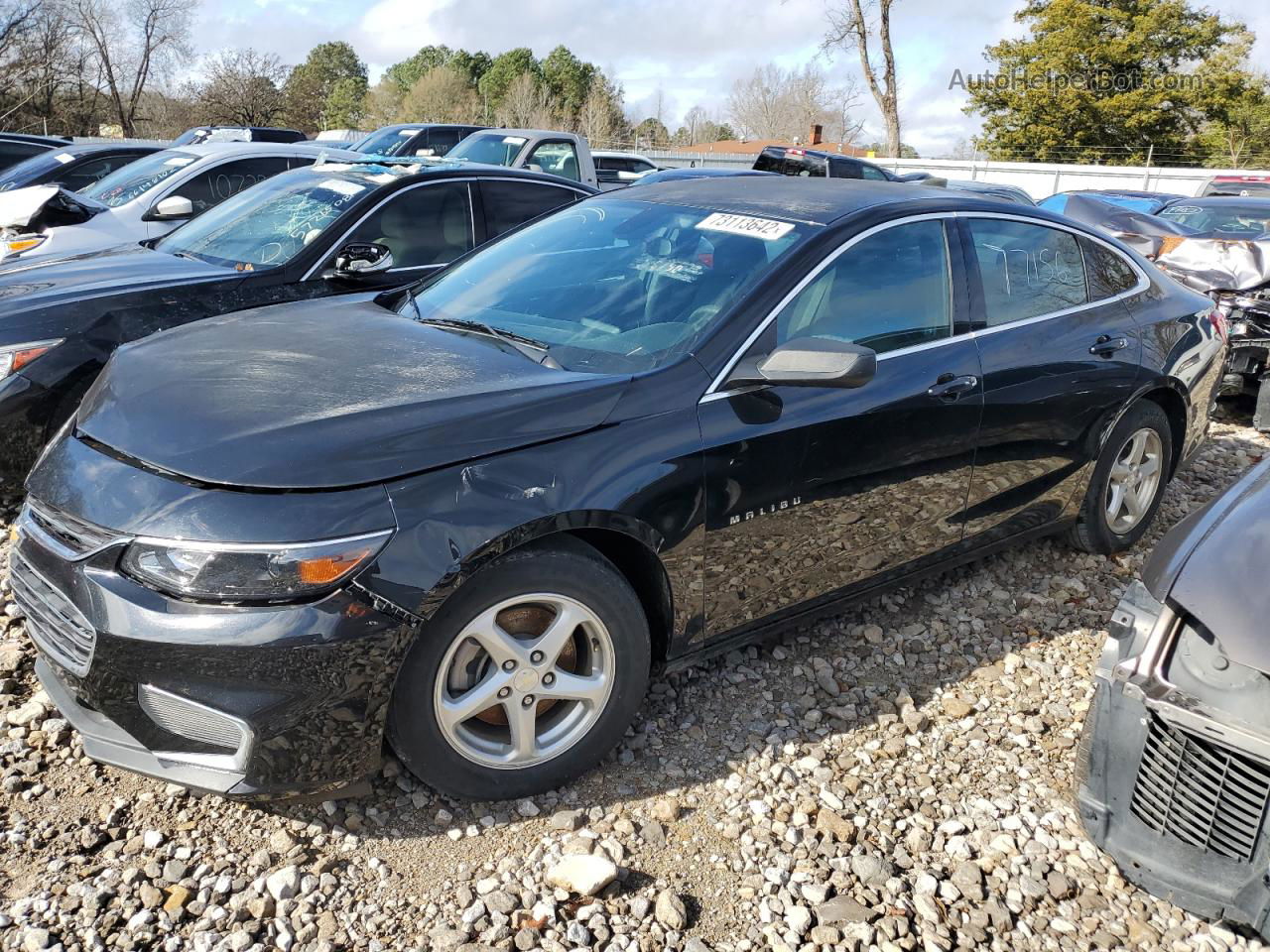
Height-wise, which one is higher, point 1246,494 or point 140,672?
point 1246,494

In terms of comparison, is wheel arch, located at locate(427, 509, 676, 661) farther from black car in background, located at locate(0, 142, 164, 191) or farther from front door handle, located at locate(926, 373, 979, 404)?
black car in background, located at locate(0, 142, 164, 191)

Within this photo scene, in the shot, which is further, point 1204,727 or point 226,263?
point 226,263

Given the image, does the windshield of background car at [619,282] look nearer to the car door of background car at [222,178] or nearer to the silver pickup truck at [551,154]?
the car door of background car at [222,178]

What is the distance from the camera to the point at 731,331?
303cm

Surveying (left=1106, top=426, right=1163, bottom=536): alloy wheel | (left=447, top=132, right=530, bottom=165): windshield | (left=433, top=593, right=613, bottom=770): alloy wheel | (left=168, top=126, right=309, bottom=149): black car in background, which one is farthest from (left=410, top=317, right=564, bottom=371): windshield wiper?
(left=168, top=126, right=309, bottom=149): black car in background

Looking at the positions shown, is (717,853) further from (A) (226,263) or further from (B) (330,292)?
(A) (226,263)

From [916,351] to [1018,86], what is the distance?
42.5m

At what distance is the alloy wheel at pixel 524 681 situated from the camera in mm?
2602

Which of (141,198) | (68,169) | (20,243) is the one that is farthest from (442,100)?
(20,243)

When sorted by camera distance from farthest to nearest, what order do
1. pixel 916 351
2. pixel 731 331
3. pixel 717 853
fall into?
pixel 916 351 → pixel 731 331 → pixel 717 853

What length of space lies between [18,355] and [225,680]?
2574 mm

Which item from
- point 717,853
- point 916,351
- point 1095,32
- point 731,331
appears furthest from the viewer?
point 1095,32

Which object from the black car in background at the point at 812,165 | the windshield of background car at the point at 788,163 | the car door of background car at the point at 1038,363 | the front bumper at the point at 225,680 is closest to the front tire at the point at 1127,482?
the car door of background car at the point at 1038,363

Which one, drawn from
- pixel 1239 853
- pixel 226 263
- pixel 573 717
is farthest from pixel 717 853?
pixel 226 263
